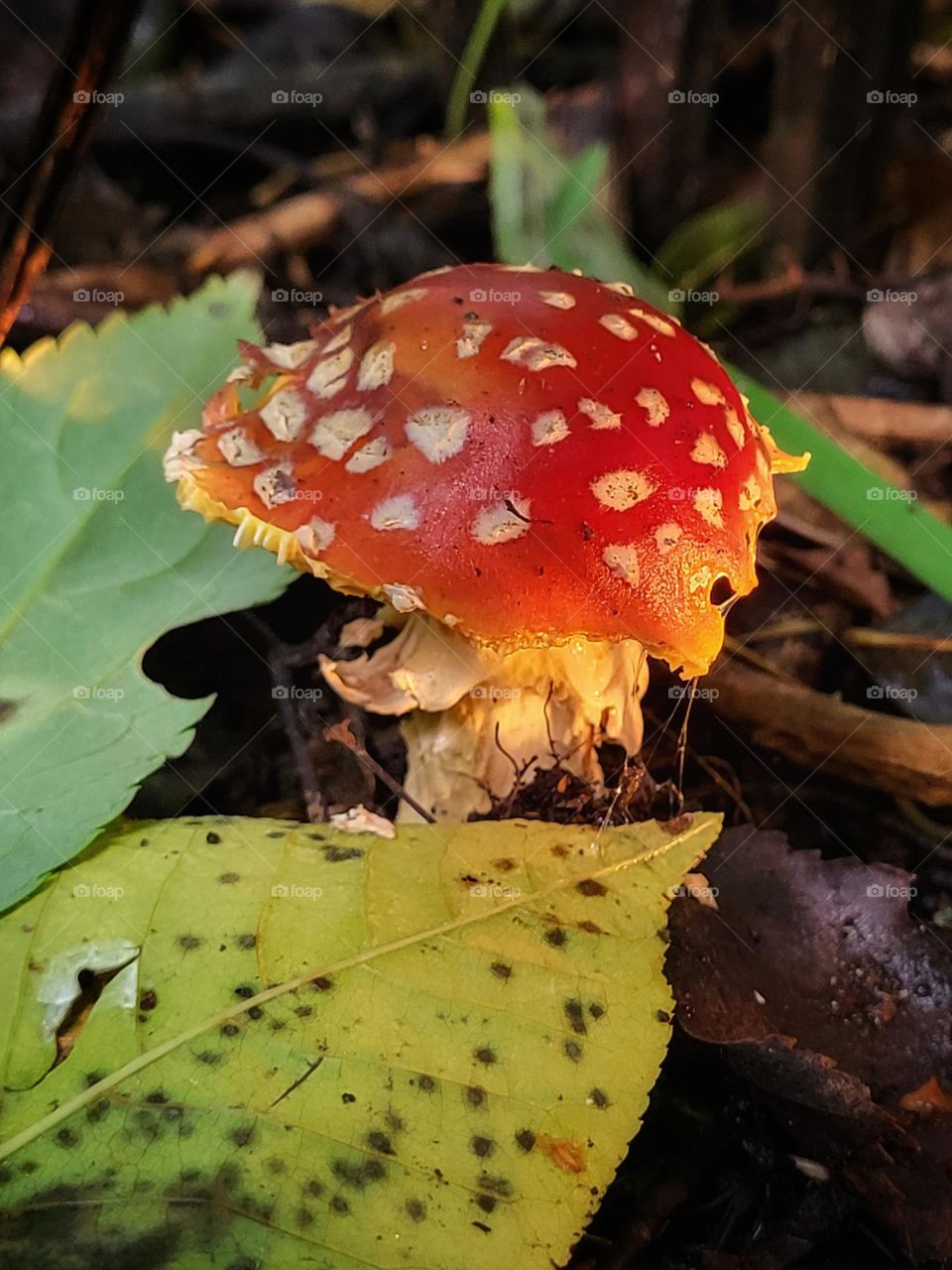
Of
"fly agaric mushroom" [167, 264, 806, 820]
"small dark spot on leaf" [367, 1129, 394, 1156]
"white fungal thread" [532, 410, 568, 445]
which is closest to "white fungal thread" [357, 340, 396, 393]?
"fly agaric mushroom" [167, 264, 806, 820]

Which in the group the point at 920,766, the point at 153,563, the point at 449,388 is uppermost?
the point at 449,388

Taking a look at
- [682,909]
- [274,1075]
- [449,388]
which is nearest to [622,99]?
[449,388]

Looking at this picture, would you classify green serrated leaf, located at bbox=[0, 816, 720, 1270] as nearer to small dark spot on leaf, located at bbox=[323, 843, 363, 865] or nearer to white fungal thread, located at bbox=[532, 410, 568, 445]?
small dark spot on leaf, located at bbox=[323, 843, 363, 865]

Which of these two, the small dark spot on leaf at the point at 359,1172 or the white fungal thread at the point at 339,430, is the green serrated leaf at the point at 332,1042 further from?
the white fungal thread at the point at 339,430

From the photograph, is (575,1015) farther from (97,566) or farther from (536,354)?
(97,566)

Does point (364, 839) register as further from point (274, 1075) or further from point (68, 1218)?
point (68, 1218)

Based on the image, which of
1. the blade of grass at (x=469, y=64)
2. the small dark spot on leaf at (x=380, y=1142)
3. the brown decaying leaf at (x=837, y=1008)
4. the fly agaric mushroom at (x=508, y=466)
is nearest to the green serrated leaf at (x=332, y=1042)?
the small dark spot on leaf at (x=380, y=1142)
